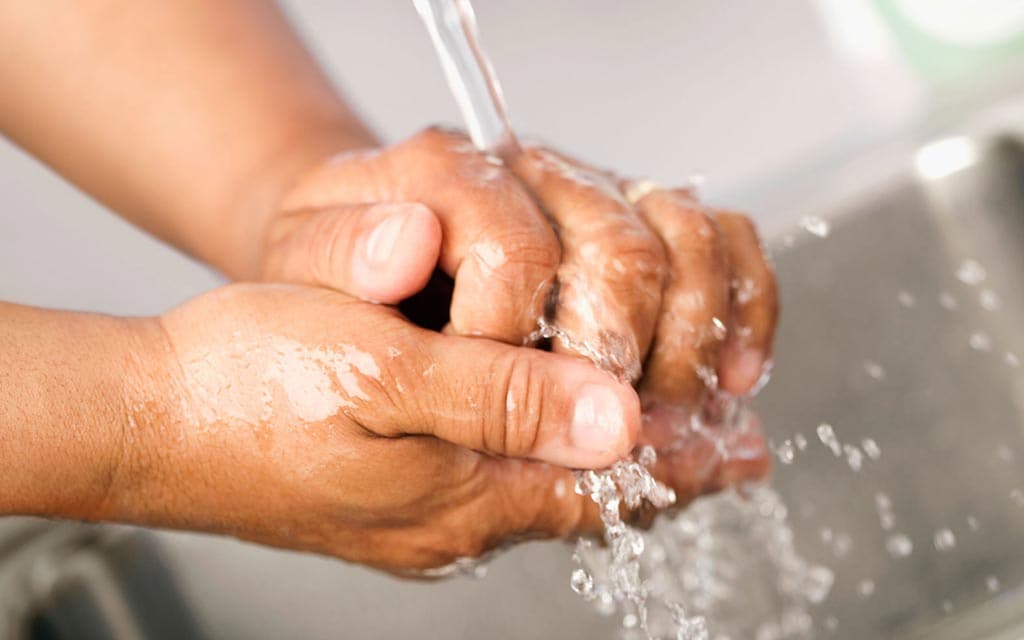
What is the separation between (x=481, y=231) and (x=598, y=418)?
11 cm

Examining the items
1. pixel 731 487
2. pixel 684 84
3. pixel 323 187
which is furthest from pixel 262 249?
pixel 684 84

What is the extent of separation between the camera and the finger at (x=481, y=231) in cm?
55

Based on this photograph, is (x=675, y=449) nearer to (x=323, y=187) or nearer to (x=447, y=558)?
(x=447, y=558)

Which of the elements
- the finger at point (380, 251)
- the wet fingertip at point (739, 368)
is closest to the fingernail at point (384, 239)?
the finger at point (380, 251)

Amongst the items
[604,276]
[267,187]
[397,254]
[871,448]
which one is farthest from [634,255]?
[871,448]

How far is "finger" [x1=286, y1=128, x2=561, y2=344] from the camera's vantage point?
21.7 inches

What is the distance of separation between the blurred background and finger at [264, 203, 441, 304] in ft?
1.26

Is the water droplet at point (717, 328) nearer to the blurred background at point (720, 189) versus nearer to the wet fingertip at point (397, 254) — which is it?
the wet fingertip at point (397, 254)

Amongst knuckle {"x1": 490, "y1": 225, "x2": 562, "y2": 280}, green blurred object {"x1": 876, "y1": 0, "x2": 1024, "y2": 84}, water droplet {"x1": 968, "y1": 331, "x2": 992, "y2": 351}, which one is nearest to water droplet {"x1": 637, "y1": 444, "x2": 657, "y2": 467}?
knuckle {"x1": 490, "y1": 225, "x2": 562, "y2": 280}

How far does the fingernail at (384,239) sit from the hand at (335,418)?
0.02 meters

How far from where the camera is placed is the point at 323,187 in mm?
638

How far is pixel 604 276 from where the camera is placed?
1.89 feet

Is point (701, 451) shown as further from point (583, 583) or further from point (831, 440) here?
point (831, 440)

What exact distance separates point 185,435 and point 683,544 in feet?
1.38
